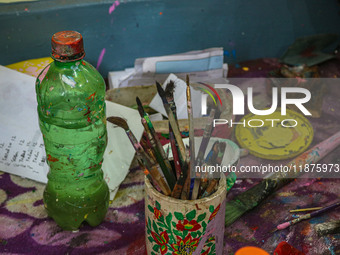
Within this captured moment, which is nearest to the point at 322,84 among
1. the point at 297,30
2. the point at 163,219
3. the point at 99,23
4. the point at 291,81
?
the point at 291,81

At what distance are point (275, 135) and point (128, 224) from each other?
419 millimetres

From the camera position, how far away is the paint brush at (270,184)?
0.91 m

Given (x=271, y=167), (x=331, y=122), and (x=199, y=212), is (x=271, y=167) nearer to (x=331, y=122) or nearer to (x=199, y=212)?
(x=331, y=122)

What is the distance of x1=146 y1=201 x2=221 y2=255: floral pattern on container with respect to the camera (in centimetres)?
71

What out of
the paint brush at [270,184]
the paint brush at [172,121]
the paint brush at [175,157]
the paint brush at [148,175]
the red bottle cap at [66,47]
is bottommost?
the paint brush at [270,184]

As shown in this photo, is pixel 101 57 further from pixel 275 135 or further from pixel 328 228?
pixel 328 228

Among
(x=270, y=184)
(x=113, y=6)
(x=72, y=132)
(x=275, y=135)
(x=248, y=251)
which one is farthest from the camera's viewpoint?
(x=113, y=6)

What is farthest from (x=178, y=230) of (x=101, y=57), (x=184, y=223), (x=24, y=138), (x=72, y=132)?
(x=101, y=57)

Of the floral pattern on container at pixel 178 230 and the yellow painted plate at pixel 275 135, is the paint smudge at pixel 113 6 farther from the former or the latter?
the floral pattern on container at pixel 178 230

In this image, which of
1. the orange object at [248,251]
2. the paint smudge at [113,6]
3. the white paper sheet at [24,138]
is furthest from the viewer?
the paint smudge at [113,6]

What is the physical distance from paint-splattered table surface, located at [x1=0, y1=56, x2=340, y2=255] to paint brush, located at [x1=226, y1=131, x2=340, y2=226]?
2 centimetres

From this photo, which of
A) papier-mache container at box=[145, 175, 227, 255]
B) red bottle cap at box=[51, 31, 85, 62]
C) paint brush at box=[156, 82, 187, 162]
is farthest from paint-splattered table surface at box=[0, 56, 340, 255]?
red bottle cap at box=[51, 31, 85, 62]

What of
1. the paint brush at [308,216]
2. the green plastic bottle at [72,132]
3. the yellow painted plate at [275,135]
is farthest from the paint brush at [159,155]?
the yellow painted plate at [275,135]

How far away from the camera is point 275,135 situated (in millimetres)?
1109
